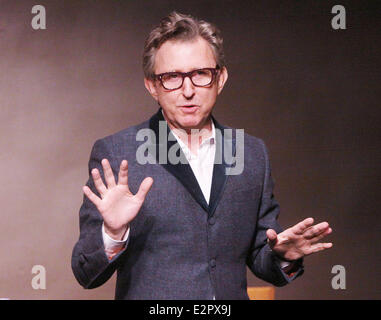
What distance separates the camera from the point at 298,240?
1.61 meters

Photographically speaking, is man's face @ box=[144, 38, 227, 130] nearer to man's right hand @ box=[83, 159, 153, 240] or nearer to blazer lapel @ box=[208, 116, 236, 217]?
blazer lapel @ box=[208, 116, 236, 217]

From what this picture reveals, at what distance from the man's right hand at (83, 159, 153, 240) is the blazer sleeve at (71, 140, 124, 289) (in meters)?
0.07

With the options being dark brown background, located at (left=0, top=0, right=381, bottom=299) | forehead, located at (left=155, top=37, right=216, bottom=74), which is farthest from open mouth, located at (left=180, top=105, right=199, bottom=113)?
dark brown background, located at (left=0, top=0, right=381, bottom=299)

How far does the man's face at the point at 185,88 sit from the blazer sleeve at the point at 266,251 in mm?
284

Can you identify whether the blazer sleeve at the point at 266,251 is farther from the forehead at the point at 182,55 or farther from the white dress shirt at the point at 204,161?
the forehead at the point at 182,55

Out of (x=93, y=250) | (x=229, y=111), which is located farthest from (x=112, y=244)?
(x=229, y=111)

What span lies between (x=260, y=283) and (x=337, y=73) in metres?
1.13

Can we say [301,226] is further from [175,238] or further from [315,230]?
[175,238]

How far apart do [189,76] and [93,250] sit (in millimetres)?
555

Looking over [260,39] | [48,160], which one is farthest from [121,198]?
[260,39]

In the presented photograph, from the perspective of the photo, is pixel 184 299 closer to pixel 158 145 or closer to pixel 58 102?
pixel 158 145

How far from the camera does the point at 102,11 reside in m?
2.75

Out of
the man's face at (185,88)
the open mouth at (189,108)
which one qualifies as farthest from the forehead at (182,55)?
the open mouth at (189,108)

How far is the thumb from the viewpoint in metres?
1.58
